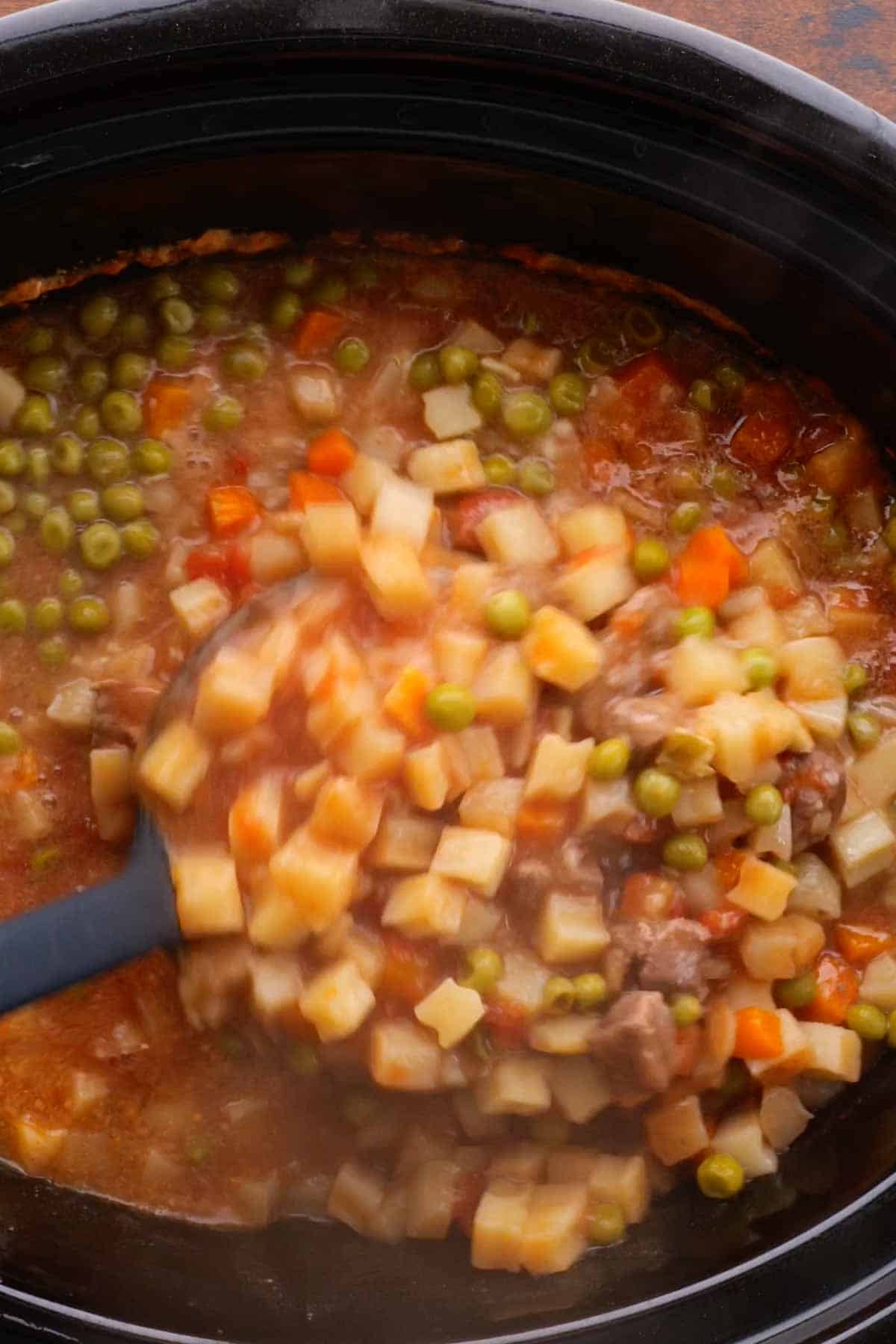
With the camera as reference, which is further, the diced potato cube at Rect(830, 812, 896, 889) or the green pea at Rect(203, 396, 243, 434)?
the green pea at Rect(203, 396, 243, 434)

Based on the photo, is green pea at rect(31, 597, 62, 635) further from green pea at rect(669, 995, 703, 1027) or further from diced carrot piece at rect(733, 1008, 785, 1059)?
diced carrot piece at rect(733, 1008, 785, 1059)

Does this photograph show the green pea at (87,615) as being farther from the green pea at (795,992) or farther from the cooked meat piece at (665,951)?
the green pea at (795,992)

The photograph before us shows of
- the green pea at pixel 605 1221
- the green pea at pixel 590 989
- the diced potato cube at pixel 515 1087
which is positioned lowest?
the green pea at pixel 605 1221

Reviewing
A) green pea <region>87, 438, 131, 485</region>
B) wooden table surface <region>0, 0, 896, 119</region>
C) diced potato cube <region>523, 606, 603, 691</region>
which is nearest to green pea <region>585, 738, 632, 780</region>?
diced potato cube <region>523, 606, 603, 691</region>

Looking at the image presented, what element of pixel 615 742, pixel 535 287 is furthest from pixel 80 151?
pixel 615 742

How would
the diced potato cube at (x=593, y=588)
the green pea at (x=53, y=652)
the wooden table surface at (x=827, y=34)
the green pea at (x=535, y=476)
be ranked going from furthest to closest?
the wooden table surface at (x=827, y=34), the green pea at (x=535, y=476), the green pea at (x=53, y=652), the diced potato cube at (x=593, y=588)

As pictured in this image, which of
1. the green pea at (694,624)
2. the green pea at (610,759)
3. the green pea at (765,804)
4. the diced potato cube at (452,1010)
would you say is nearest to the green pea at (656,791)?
the green pea at (610,759)

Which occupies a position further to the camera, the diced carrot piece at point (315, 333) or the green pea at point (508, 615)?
the diced carrot piece at point (315, 333)
